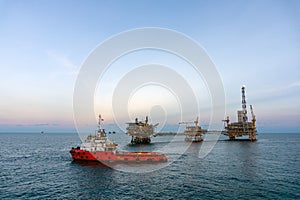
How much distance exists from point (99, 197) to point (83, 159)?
31019 mm

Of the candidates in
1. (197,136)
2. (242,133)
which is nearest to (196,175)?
(197,136)

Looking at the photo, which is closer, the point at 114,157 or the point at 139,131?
the point at 114,157

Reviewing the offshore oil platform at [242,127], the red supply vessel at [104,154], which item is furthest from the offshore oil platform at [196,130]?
the red supply vessel at [104,154]

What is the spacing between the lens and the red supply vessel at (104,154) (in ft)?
193

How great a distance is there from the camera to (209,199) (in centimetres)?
3033

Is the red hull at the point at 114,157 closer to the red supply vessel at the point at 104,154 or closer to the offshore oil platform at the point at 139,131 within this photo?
the red supply vessel at the point at 104,154

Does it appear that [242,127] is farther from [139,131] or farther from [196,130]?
[139,131]

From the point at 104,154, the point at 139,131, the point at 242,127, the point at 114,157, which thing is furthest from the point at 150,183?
the point at 242,127

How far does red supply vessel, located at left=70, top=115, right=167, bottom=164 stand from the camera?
58.9m

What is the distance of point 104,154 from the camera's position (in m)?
58.9

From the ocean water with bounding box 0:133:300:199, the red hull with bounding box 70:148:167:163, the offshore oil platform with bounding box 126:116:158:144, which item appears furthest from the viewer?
the offshore oil platform with bounding box 126:116:158:144

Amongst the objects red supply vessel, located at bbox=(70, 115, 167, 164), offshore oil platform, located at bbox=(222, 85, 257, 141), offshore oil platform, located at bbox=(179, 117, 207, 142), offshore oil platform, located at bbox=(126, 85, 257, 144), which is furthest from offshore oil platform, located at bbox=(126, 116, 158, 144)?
red supply vessel, located at bbox=(70, 115, 167, 164)

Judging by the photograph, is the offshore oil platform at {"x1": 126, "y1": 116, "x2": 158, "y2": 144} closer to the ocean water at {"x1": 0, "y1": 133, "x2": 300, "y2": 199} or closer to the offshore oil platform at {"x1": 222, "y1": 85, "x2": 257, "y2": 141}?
the offshore oil platform at {"x1": 222, "y1": 85, "x2": 257, "y2": 141}

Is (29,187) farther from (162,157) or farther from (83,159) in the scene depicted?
(162,157)
